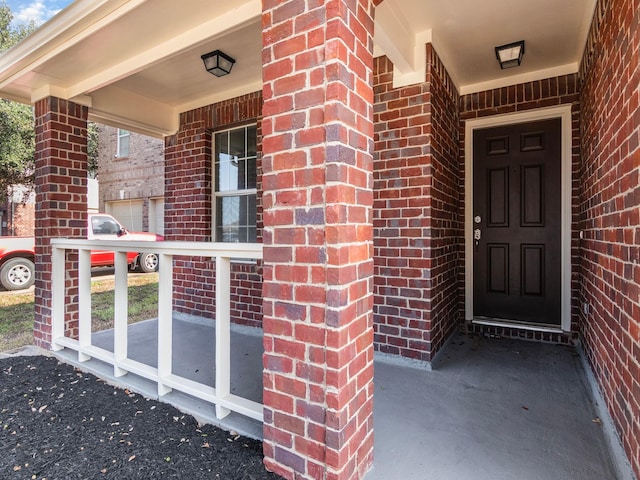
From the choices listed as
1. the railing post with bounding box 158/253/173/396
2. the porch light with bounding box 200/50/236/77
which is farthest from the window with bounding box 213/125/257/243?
the railing post with bounding box 158/253/173/396

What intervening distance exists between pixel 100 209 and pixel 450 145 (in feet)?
39.3

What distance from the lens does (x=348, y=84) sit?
1455 millimetres

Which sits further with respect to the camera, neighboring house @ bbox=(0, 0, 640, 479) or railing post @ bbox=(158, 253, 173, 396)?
railing post @ bbox=(158, 253, 173, 396)

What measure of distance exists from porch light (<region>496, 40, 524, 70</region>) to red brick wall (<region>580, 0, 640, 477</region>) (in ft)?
1.46

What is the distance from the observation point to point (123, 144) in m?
11.1

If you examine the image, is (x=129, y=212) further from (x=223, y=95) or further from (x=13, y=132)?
(x=223, y=95)

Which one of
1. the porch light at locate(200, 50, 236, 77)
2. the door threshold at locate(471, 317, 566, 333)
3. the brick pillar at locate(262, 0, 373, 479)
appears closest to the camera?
the brick pillar at locate(262, 0, 373, 479)

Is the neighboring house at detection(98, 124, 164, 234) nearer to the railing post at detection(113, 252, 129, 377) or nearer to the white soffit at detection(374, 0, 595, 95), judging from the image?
the railing post at detection(113, 252, 129, 377)

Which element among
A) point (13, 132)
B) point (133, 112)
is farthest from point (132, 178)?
point (133, 112)

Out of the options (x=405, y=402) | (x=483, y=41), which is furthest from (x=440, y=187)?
(x=405, y=402)

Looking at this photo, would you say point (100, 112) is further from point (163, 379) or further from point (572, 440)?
point (572, 440)

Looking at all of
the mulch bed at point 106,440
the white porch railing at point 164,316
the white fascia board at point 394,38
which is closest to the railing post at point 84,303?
the white porch railing at point 164,316

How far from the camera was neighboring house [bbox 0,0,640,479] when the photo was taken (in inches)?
57.0

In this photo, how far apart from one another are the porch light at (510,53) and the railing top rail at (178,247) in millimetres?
2560
